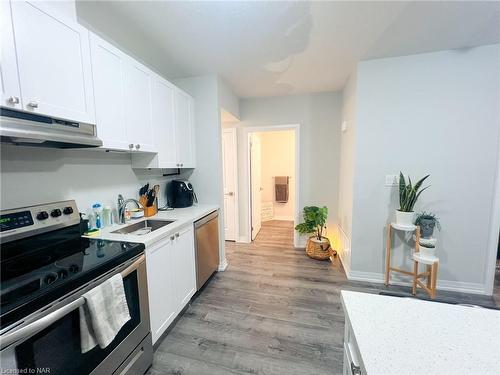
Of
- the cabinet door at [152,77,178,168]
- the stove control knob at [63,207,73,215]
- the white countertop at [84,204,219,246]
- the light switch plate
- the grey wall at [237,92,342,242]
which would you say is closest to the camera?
the stove control knob at [63,207,73,215]

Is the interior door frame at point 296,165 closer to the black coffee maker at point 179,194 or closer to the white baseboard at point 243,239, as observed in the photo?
the white baseboard at point 243,239

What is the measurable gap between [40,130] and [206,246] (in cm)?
170

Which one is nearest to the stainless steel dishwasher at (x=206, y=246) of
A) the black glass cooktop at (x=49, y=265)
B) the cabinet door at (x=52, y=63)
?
the black glass cooktop at (x=49, y=265)

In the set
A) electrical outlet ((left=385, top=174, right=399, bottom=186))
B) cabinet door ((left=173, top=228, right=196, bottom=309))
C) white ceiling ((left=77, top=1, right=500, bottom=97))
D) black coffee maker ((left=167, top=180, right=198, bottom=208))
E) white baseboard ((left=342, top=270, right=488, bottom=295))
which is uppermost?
white ceiling ((left=77, top=1, right=500, bottom=97))

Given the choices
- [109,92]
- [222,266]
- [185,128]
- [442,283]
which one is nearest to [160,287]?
[222,266]

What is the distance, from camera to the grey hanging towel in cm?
533

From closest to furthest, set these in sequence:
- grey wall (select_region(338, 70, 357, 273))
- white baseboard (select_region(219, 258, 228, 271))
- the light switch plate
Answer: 1. grey wall (select_region(338, 70, 357, 273))
2. white baseboard (select_region(219, 258, 228, 271))
3. the light switch plate

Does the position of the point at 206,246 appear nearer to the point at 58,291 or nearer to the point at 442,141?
the point at 58,291

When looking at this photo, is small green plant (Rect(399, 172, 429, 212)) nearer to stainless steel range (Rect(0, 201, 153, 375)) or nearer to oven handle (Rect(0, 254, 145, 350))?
stainless steel range (Rect(0, 201, 153, 375))

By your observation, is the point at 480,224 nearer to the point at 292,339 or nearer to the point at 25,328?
the point at 292,339

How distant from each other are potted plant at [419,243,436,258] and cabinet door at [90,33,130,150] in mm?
2929

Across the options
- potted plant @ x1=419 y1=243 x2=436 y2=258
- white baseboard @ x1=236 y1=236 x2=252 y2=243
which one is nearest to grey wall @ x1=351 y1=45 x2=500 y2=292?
potted plant @ x1=419 y1=243 x2=436 y2=258

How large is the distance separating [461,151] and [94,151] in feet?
11.5

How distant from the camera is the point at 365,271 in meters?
2.52
